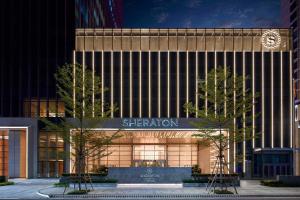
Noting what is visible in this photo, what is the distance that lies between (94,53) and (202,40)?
19.2 m

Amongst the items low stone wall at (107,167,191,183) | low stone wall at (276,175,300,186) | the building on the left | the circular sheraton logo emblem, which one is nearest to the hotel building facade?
the circular sheraton logo emblem

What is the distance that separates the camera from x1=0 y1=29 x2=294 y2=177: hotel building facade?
3292 inches

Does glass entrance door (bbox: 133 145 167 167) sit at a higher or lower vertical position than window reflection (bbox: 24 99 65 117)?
lower

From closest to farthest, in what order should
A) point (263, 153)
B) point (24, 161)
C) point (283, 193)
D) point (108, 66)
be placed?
point (283, 193), point (24, 161), point (263, 153), point (108, 66)

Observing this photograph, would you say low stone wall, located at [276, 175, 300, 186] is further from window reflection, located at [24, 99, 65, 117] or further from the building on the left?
window reflection, located at [24, 99, 65, 117]

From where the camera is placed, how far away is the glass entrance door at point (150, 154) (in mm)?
87500

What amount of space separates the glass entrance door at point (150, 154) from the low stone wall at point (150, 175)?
2547 cm

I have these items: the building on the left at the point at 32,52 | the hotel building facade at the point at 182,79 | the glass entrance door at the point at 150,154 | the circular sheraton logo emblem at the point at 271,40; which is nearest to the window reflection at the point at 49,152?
the building on the left at the point at 32,52

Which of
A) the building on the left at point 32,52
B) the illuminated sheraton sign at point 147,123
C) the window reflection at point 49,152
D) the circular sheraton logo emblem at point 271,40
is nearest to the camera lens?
the illuminated sheraton sign at point 147,123

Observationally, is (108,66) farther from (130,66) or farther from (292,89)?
(292,89)

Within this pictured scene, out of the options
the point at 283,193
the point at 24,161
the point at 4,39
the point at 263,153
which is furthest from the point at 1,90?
the point at 283,193

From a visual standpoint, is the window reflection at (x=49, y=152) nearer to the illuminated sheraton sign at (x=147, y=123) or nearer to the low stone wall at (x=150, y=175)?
the illuminated sheraton sign at (x=147, y=123)

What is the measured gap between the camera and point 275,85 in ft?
279

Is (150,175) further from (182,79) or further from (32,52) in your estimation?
(32,52)
